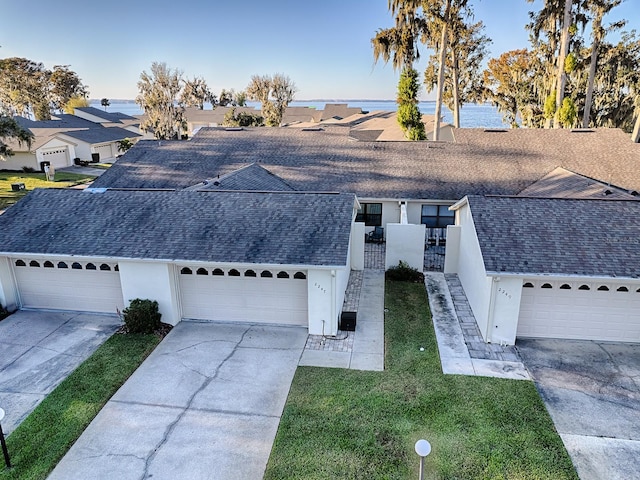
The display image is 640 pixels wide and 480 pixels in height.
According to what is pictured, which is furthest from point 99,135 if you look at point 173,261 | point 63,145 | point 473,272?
point 473,272

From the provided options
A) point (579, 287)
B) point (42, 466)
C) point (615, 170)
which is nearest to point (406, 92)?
point (615, 170)

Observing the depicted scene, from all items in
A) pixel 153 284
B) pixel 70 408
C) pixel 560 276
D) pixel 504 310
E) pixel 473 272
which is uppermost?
pixel 560 276

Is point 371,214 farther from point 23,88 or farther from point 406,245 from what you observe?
point 23,88

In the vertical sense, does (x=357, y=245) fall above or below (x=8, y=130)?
below

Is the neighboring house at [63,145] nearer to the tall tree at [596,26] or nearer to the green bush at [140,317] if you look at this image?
the green bush at [140,317]

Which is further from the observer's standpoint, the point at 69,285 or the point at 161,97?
the point at 161,97

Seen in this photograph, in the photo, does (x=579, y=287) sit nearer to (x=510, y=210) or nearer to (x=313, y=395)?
(x=510, y=210)

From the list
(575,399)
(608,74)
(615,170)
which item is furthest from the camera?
(608,74)
